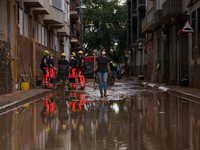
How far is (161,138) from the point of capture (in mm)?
6617

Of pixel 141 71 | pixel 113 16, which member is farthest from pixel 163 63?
pixel 113 16

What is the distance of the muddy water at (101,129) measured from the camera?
6.09m

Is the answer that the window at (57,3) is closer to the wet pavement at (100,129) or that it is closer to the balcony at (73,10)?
the balcony at (73,10)

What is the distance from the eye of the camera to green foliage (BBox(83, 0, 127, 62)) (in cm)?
6674

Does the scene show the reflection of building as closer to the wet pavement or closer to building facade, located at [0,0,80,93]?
building facade, located at [0,0,80,93]

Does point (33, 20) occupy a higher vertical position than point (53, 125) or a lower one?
higher

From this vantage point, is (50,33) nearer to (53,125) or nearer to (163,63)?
(163,63)

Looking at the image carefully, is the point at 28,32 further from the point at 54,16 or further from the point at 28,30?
the point at 54,16

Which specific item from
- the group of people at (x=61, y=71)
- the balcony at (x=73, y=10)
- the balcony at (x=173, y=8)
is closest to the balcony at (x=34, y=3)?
the group of people at (x=61, y=71)

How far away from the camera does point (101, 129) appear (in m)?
7.60

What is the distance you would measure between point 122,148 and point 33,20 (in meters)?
20.8

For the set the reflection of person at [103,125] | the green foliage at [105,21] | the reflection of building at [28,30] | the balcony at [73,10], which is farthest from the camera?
the green foliage at [105,21]

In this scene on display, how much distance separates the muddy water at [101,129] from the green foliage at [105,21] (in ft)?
185

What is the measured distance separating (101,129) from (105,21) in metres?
60.3
